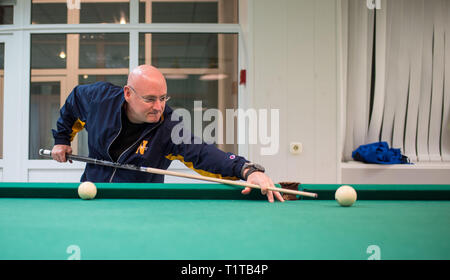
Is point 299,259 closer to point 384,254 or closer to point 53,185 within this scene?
point 384,254

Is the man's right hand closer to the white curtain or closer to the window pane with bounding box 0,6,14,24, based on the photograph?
the window pane with bounding box 0,6,14,24

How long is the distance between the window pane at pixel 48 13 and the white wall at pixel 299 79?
208 cm

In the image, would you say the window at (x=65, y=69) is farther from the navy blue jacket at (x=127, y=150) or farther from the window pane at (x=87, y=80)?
the navy blue jacket at (x=127, y=150)

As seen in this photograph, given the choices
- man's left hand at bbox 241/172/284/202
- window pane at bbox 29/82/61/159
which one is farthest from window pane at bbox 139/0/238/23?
man's left hand at bbox 241/172/284/202

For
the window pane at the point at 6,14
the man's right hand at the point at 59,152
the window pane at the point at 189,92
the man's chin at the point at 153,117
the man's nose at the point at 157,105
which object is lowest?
the man's right hand at the point at 59,152

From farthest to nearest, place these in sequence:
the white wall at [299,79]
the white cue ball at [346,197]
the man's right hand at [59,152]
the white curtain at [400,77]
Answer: the white curtain at [400,77] < the white wall at [299,79] < the man's right hand at [59,152] < the white cue ball at [346,197]

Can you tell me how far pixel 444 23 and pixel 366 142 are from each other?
57.3 inches

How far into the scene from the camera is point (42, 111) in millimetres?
3811

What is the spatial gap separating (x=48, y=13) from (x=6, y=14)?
0.42m

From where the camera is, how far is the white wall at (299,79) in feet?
10.8

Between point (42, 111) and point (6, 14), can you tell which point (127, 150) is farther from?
point (6, 14)

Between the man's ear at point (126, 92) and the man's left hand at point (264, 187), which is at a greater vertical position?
the man's ear at point (126, 92)

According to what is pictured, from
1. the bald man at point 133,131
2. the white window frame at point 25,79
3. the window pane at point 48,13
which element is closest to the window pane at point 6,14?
the white window frame at point 25,79

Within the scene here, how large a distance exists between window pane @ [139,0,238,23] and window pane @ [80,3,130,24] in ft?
0.58
